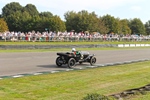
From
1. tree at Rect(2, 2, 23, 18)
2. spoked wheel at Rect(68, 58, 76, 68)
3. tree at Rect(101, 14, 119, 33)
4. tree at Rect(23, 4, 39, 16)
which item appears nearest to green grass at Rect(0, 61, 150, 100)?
spoked wheel at Rect(68, 58, 76, 68)

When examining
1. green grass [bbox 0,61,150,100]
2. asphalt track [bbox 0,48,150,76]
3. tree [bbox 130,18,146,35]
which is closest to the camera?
green grass [bbox 0,61,150,100]

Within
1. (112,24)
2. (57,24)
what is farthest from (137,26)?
(57,24)

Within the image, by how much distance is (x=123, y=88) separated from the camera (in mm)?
9414

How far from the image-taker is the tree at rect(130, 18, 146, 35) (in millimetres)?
106750

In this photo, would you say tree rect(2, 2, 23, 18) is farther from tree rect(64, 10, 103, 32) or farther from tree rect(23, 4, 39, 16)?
tree rect(64, 10, 103, 32)

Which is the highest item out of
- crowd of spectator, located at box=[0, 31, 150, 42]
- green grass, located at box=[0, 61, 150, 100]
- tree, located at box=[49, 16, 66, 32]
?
tree, located at box=[49, 16, 66, 32]

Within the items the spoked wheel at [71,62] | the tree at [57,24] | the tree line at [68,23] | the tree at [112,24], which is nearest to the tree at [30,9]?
the tree line at [68,23]

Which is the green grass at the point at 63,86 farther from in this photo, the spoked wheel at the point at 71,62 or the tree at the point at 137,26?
the tree at the point at 137,26

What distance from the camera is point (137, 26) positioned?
107m

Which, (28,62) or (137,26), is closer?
(28,62)

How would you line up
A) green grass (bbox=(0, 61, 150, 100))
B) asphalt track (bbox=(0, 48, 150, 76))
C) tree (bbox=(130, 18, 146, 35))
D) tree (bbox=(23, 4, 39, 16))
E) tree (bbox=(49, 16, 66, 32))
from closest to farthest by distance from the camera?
green grass (bbox=(0, 61, 150, 100)) < asphalt track (bbox=(0, 48, 150, 76)) < tree (bbox=(49, 16, 66, 32)) < tree (bbox=(130, 18, 146, 35)) < tree (bbox=(23, 4, 39, 16))

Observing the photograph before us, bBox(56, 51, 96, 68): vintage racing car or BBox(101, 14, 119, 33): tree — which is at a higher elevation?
BBox(101, 14, 119, 33): tree

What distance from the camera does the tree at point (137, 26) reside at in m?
107

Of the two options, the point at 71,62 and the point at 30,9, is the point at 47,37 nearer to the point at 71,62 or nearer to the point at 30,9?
the point at 71,62
